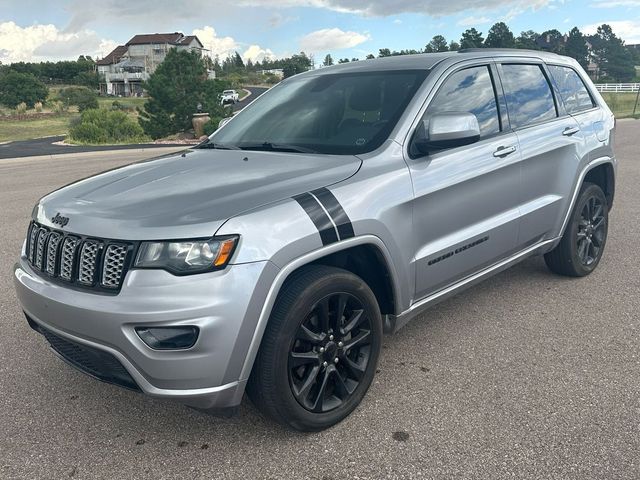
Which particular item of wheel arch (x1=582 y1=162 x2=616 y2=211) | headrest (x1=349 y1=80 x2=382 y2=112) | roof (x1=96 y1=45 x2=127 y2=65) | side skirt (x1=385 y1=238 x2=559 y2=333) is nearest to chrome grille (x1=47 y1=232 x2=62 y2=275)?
side skirt (x1=385 y1=238 x2=559 y2=333)

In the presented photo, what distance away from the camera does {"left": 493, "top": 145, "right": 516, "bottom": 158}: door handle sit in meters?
3.60

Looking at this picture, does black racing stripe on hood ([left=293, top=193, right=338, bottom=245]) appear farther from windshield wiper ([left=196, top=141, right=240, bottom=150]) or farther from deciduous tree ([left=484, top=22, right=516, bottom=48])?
deciduous tree ([left=484, top=22, right=516, bottom=48])

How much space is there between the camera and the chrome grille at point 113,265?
2359mm

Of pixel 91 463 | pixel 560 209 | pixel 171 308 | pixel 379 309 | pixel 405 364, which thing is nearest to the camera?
pixel 171 308

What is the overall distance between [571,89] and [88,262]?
3.95 m

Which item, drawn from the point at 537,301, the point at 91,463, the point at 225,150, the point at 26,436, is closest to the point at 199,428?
the point at 91,463

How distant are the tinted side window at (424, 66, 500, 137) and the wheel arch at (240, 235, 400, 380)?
942 millimetres

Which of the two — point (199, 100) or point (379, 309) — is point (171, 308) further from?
point (199, 100)

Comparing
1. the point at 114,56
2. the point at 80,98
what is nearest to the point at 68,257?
the point at 80,98

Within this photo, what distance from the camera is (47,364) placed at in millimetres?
3539

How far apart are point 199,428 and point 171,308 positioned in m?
0.89

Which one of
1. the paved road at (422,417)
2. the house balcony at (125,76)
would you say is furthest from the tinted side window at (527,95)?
the house balcony at (125,76)

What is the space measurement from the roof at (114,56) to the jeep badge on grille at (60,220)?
12002cm

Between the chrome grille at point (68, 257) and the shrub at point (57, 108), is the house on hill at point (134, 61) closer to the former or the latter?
the shrub at point (57, 108)
